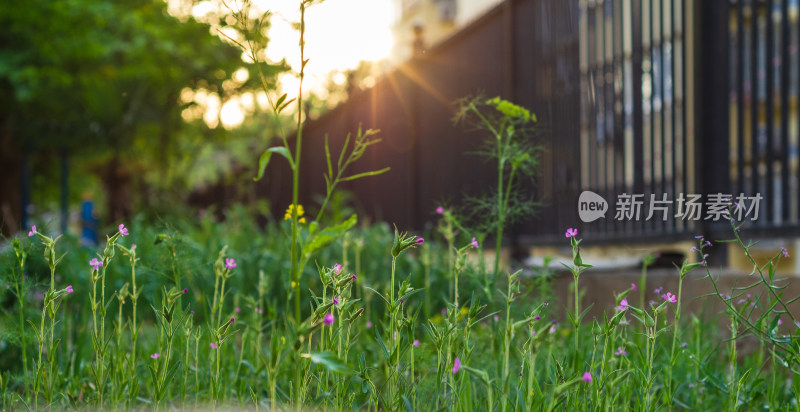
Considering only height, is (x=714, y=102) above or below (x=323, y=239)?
above

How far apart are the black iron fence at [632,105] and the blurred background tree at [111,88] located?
7.38 meters

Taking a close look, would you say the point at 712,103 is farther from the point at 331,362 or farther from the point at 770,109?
the point at 331,362

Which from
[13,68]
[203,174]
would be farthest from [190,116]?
[203,174]

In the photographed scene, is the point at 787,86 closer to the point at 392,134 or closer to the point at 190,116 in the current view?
the point at 392,134

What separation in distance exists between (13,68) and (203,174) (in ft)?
78.9

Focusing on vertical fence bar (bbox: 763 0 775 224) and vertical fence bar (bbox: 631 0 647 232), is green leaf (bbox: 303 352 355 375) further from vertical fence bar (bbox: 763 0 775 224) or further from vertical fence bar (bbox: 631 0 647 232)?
vertical fence bar (bbox: 631 0 647 232)

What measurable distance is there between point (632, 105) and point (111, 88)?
36.2 ft

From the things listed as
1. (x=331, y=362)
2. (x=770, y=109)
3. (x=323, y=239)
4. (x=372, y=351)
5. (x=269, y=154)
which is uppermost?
(x=770, y=109)

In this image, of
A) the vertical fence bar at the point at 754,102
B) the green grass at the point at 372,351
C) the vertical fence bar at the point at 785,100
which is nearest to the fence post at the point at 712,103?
the vertical fence bar at the point at 754,102

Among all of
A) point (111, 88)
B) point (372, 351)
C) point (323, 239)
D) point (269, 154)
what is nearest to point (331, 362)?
point (323, 239)

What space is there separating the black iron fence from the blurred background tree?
7.38 m

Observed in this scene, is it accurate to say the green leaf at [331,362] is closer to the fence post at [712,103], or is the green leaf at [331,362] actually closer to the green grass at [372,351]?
the green grass at [372,351]

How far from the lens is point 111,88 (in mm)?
12641

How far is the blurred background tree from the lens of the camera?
12133 millimetres
